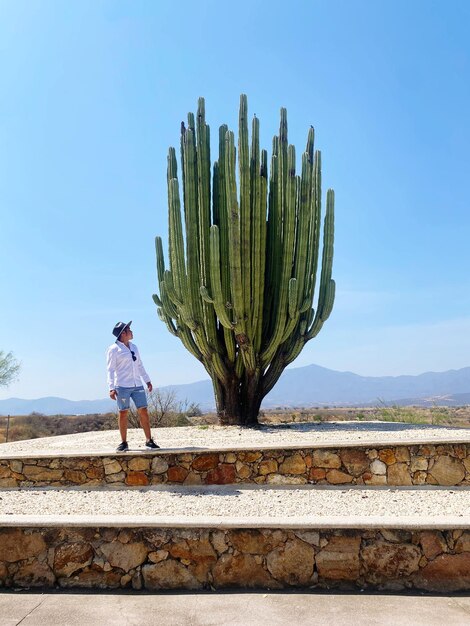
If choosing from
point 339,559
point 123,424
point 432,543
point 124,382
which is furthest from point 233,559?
point 124,382

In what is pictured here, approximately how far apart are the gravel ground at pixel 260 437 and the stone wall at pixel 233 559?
7.23 feet

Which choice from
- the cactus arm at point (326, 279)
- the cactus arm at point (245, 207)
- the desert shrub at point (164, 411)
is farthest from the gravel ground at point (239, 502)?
the desert shrub at point (164, 411)

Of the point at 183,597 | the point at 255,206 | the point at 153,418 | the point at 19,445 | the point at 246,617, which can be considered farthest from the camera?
the point at 153,418

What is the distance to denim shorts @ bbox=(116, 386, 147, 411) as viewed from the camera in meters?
5.98

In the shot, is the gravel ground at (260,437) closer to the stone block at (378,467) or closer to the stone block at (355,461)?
the stone block at (355,461)

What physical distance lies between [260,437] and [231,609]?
165 inches

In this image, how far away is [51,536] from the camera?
11.7 feet

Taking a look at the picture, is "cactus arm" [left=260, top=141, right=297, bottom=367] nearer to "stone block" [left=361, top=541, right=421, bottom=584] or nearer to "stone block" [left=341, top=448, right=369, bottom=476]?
"stone block" [left=341, top=448, right=369, bottom=476]

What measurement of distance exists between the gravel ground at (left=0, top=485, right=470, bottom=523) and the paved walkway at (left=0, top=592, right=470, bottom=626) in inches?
48.2

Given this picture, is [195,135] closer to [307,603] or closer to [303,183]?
[303,183]

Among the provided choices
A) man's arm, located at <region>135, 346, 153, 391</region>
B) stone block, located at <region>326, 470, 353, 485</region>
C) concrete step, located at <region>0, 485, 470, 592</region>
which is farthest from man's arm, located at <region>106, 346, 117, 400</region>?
stone block, located at <region>326, 470, 353, 485</region>

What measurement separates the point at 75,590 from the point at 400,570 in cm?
220

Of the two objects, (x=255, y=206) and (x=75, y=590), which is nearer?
(x=75, y=590)

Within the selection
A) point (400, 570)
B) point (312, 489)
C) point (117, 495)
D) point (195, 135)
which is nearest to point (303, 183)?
point (195, 135)
